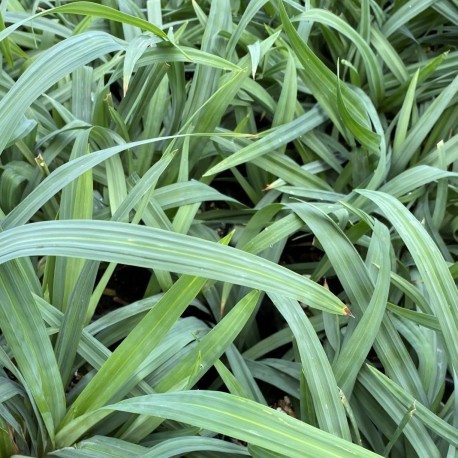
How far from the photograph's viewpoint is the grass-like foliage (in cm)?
67

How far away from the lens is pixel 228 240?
77cm

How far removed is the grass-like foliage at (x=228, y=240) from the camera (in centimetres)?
67

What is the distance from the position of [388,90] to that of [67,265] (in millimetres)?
780

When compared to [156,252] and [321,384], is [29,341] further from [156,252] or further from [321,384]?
[321,384]

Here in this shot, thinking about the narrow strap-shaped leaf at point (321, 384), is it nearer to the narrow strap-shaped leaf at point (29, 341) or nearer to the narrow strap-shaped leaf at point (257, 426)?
the narrow strap-shaped leaf at point (257, 426)

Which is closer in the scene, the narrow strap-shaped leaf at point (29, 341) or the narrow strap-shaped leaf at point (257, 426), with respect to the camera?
the narrow strap-shaped leaf at point (257, 426)

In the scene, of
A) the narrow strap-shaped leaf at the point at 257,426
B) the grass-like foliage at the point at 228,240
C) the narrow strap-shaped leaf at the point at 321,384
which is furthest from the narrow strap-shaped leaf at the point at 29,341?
the narrow strap-shaped leaf at the point at 321,384

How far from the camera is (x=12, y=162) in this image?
41.2 inches

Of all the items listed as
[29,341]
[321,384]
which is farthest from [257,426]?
[29,341]

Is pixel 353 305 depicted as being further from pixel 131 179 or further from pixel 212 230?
pixel 131 179

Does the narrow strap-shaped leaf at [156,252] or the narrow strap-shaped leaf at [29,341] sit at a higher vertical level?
the narrow strap-shaped leaf at [156,252]

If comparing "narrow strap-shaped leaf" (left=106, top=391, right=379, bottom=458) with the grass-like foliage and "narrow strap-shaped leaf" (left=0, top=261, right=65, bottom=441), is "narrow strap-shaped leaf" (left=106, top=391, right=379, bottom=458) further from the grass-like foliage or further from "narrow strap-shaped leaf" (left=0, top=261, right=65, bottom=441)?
"narrow strap-shaped leaf" (left=0, top=261, right=65, bottom=441)

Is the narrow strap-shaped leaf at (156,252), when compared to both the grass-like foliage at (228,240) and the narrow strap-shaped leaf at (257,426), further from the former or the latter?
the narrow strap-shaped leaf at (257,426)

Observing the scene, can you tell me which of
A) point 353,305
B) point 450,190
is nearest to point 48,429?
point 353,305
